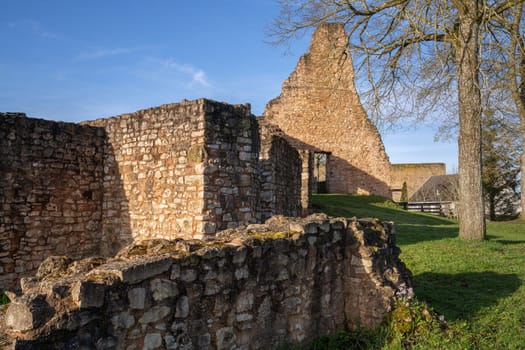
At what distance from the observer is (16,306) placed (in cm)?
267

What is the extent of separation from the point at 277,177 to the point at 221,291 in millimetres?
7915

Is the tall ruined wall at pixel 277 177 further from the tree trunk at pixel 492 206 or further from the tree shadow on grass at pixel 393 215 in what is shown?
the tree trunk at pixel 492 206

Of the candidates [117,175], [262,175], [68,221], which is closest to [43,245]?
[68,221]

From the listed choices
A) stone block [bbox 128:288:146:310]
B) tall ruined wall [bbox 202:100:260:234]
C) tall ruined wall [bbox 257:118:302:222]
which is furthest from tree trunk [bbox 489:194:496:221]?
stone block [bbox 128:288:146:310]

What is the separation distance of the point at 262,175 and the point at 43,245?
190 inches

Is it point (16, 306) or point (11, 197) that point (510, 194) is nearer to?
point (11, 197)

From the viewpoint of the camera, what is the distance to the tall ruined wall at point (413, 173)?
41.8m

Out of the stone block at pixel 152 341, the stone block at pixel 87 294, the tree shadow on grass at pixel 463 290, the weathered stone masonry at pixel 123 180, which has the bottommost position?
the tree shadow on grass at pixel 463 290

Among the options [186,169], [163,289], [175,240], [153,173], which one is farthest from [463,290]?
[153,173]

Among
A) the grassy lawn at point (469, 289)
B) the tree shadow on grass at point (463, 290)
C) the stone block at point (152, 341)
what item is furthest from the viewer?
the tree shadow on grass at point (463, 290)

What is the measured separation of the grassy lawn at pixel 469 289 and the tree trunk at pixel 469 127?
80 cm

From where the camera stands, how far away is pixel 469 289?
23.7ft

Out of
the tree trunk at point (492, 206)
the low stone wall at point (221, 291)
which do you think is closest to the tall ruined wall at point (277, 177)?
the low stone wall at point (221, 291)

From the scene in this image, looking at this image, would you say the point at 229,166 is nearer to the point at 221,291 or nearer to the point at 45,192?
the point at 45,192
